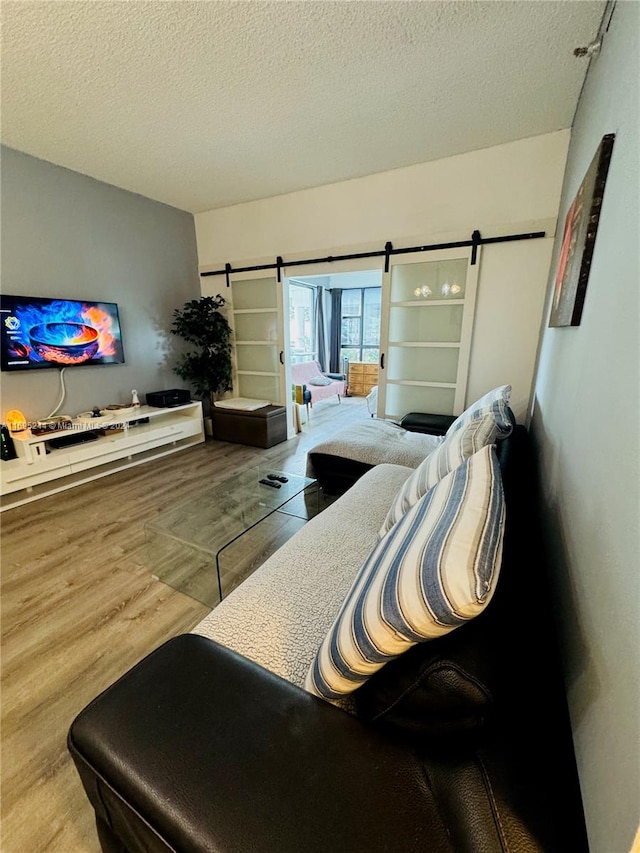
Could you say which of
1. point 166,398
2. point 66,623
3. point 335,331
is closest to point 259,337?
Result: point 166,398

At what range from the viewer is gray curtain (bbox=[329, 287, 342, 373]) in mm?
7766

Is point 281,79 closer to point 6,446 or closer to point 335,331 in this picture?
point 6,446

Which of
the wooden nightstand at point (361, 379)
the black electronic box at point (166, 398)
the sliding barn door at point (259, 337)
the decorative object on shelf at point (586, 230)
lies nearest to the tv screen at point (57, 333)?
the black electronic box at point (166, 398)

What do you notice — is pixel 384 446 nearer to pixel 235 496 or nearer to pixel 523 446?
pixel 523 446

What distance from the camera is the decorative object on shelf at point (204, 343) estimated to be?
3.93 m

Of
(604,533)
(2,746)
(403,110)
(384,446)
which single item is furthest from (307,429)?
(604,533)

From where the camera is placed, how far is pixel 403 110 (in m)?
2.22

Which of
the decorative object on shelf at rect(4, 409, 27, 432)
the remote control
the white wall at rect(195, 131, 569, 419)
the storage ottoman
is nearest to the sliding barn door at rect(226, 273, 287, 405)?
the storage ottoman

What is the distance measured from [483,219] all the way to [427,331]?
97cm

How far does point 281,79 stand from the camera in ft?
6.29

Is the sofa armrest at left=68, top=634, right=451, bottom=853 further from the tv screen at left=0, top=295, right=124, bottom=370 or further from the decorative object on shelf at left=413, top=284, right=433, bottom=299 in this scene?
the decorative object on shelf at left=413, top=284, right=433, bottom=299

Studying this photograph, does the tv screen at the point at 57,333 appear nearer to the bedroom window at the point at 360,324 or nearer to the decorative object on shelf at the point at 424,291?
the decorative object on shelf at the point at 424,291

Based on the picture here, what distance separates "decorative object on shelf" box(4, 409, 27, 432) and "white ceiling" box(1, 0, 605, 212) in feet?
6.54

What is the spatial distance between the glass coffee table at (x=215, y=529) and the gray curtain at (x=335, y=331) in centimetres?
585
